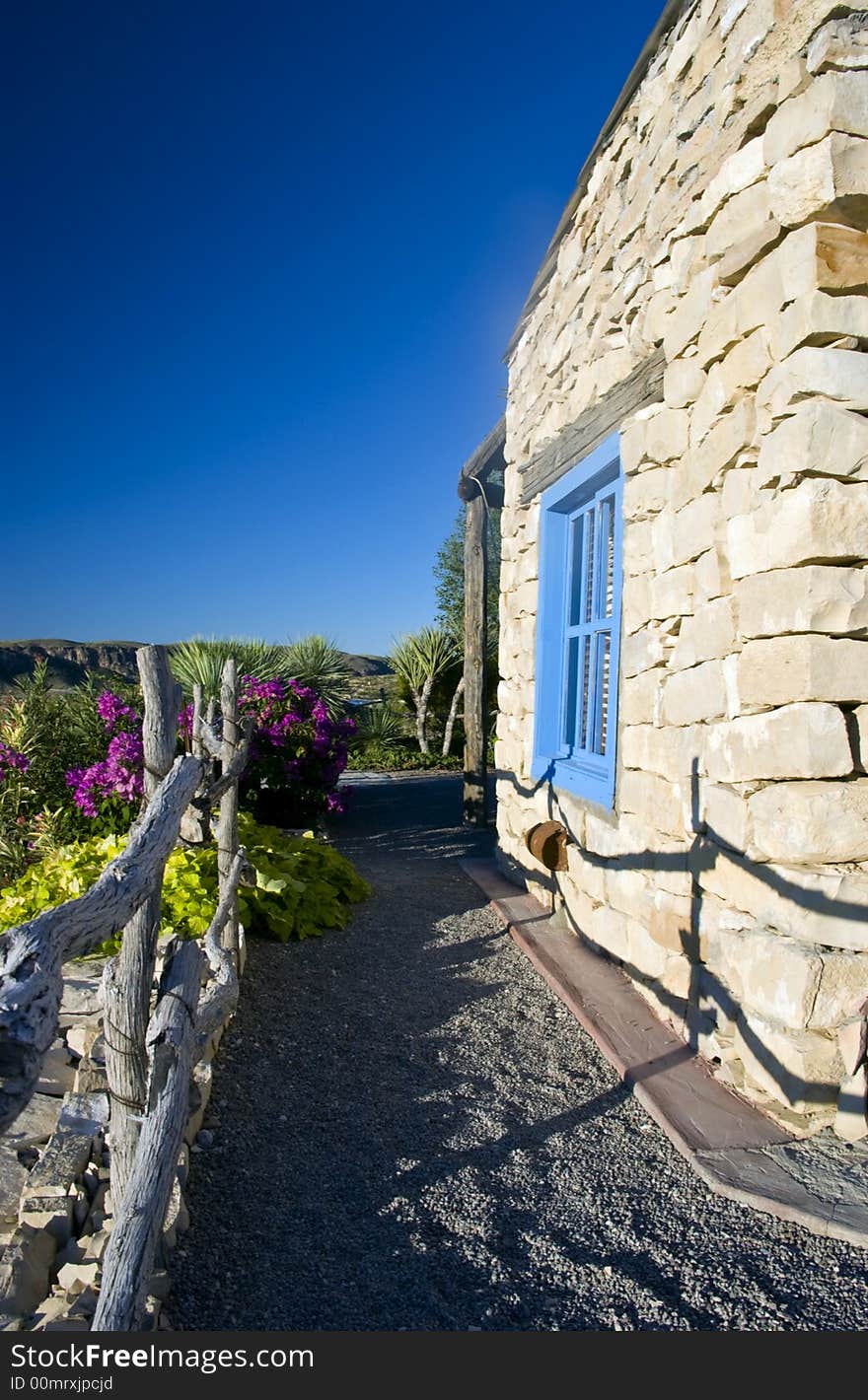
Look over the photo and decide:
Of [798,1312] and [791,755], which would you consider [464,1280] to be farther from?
[791,755]

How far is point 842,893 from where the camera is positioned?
7.36 feet

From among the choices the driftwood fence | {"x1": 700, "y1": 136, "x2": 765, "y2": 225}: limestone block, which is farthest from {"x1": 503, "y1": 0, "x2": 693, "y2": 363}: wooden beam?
the driftwood fence

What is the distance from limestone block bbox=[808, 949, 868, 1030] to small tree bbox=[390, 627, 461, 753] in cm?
952

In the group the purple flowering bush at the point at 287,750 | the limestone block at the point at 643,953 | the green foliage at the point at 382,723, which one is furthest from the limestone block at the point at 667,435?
the green foliage at the point at 382,723

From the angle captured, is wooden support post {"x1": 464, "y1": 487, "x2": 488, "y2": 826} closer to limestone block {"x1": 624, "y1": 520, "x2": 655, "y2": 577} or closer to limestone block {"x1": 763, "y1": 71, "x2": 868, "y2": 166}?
limestone block {"x1": 624, "y1": 520, "x2": 655, "y2": 577}

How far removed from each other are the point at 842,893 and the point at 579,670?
2482 millimetres

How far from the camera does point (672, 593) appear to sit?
3094 mm

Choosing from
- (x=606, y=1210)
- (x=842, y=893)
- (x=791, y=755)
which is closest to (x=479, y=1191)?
(x=606, y=1210)

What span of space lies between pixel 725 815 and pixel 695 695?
17.6 inches

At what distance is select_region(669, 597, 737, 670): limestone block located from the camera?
2.67 meters

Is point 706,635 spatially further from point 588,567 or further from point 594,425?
point 588,567

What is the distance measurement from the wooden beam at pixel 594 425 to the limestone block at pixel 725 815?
1.63 meters

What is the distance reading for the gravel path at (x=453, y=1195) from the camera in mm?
1758

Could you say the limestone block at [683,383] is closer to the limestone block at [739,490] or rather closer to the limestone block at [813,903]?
the limestone block at [739,490]
